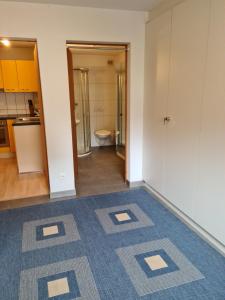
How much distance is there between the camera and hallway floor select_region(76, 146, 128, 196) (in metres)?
3.52

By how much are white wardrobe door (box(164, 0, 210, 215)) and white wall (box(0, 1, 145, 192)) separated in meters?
0.72

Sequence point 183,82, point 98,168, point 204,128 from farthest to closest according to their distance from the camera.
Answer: point 98,168 → point 183,82 → point 204,128

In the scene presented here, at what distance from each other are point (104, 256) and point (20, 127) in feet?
9.57

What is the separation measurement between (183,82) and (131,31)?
3.94 feet

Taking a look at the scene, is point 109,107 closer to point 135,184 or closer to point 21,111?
point 21,111

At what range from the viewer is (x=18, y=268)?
195 cm

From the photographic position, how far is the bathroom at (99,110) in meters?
4.70

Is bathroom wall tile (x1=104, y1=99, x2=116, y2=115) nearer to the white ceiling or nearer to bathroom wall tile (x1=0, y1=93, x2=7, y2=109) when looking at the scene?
bathroom wall tile (x1=0, y1=93, x2=7, y2=109)

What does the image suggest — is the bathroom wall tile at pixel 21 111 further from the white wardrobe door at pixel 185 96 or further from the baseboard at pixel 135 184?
the white wardrobe door at pixel 185 96

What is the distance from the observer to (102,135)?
577cm

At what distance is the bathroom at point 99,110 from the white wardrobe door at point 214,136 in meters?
2.02

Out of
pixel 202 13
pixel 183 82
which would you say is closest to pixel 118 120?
pixel 183 82

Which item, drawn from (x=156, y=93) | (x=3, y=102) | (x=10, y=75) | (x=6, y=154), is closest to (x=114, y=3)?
(x=156, y=93)

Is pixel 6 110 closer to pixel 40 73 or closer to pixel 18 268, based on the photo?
pixel 40 73
